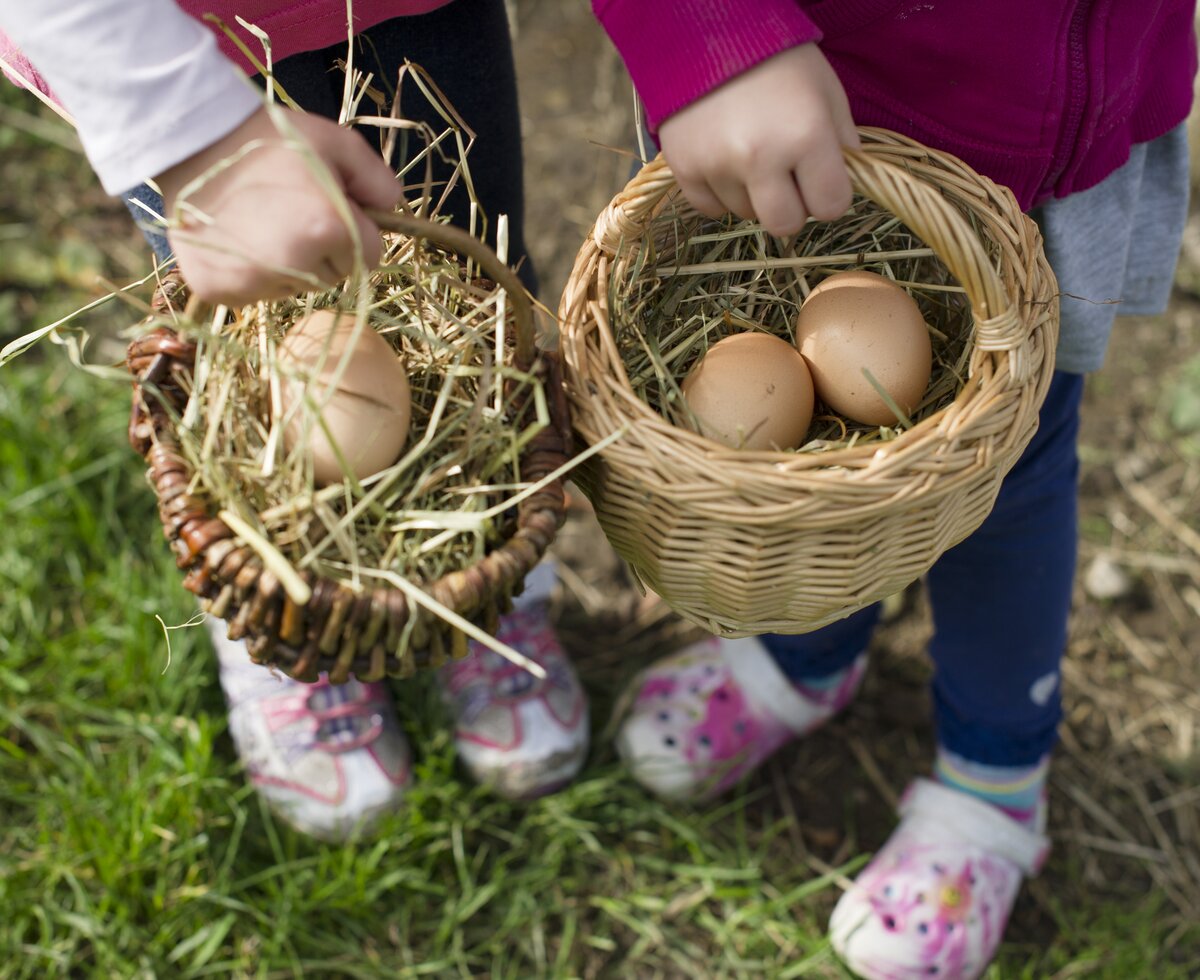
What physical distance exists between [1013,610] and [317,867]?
1.09 m

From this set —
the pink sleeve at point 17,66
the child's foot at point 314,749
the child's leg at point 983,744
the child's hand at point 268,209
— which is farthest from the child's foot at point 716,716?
the pink sleeve at point 17,66

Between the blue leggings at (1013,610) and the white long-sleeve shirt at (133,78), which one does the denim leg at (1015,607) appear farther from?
the white long-sleeve shirt at (133,78)

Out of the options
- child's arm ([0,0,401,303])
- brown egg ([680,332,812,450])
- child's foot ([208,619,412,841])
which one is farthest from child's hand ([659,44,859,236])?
child's foot ([208,619,412,841])

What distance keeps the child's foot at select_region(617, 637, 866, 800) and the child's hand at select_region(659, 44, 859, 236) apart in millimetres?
1025

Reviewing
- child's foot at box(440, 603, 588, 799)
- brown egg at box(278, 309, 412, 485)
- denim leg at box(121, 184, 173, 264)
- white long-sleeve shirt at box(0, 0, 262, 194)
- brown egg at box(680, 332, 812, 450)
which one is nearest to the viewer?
white long-sleeve shirt at box(0, 0, 262, 194)

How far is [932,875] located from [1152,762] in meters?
0.49

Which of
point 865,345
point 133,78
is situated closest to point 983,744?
→ point 865,345

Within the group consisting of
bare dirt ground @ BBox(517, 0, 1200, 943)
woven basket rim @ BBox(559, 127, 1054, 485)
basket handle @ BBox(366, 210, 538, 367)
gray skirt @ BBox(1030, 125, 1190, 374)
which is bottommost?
bare dirt ground @ BBox(517, 0, 1200, 943)

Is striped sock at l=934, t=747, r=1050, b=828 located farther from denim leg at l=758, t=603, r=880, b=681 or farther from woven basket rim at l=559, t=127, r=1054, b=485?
woven basket rim at l=559, t=127, r=1054, b=485

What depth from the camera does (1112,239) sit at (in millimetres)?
1326

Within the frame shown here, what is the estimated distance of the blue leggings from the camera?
151 cm

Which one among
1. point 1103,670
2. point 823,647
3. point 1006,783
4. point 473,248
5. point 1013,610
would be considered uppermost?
point 473,248

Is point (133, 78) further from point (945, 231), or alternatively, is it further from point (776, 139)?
point (945, 231)

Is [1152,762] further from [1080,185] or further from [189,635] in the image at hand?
[189,635]
